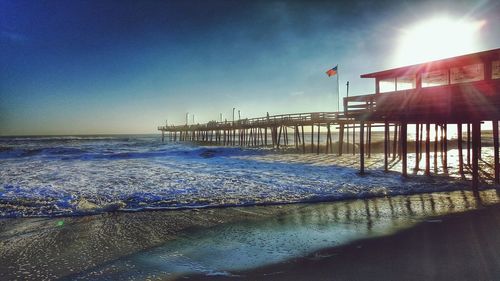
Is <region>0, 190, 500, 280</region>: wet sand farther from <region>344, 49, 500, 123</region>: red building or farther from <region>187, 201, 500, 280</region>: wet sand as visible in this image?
<region>344, 49, 500, 123</region>: red building

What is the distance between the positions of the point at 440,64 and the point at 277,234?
39.9 feet

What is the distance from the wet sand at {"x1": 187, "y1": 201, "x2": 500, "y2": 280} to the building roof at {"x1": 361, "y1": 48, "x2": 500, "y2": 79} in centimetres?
837

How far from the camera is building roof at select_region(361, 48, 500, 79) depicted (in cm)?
1227

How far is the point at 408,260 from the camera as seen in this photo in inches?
203

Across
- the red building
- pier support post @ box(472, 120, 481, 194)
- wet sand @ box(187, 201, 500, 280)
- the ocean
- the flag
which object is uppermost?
the flag

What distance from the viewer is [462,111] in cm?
1207

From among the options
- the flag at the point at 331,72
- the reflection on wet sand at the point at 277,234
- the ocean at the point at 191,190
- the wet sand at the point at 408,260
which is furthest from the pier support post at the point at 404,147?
the flag at the point at 331,72

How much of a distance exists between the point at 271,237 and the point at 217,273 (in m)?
2.00

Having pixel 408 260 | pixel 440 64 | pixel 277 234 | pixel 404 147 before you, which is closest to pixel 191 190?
pixel 277 234

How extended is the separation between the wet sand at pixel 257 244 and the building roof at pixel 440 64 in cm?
630

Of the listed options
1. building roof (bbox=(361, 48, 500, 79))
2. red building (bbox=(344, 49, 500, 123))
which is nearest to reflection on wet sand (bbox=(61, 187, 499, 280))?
red building (bbox=(344, 49, 500, 123))

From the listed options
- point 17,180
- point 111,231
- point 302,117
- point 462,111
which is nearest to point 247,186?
point 111,231

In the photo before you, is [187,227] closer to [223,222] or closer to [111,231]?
[223,222]

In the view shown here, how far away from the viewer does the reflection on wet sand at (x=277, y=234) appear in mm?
5137
